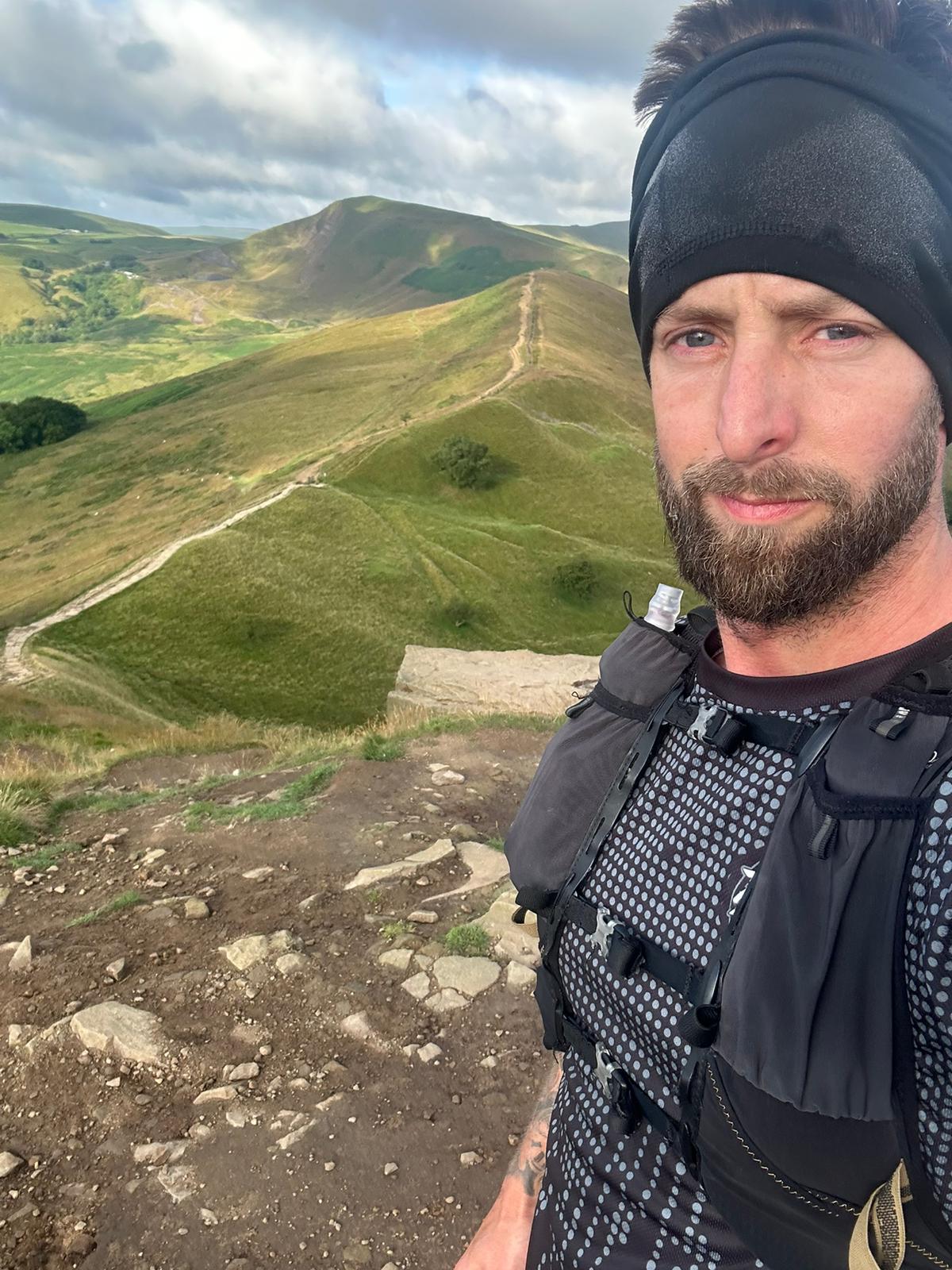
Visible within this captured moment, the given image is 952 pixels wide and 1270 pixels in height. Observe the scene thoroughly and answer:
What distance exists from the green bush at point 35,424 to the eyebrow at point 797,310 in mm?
100230

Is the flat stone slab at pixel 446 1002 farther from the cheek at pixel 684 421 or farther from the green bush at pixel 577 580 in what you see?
the green bush at pixel 577 580

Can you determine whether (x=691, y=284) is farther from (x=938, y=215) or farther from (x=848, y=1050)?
(x=848, y=1050)

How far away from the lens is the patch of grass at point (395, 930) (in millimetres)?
6066

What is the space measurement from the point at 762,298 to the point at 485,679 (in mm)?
29194

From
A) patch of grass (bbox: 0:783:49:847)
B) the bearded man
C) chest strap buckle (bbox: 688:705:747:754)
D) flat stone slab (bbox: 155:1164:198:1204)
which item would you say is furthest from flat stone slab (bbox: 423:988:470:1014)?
patch of grass (bbox: 0:783:49:847)

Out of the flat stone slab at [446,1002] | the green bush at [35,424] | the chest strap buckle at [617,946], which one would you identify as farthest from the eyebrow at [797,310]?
the green bush at [35,424]

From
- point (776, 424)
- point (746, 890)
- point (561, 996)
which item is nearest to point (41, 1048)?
point (561, 996)

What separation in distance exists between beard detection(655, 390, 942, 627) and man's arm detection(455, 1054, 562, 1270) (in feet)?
5.16

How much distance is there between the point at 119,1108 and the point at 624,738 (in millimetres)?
4020

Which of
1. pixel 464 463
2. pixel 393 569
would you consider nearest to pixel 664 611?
pixel 393 569

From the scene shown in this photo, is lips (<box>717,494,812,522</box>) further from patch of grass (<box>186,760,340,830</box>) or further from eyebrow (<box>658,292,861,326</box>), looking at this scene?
patch of grass (<box>186,760,340,830</box>)

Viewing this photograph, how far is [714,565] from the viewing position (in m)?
1.90

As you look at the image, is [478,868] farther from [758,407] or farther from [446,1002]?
[758,407]

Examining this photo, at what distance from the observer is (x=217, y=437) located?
67875mm
